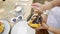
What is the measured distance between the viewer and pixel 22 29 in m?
1.24

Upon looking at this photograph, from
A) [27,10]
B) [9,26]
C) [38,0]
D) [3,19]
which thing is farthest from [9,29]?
[38,0]

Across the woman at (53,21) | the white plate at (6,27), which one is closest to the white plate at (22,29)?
the white plate at (6,27)

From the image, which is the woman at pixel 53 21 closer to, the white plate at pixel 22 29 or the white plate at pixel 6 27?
the white plate at pixel 22 29

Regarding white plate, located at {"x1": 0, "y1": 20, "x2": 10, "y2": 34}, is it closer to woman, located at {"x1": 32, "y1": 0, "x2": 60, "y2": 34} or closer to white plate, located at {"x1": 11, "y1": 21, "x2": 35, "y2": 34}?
white plate, located at {"x1": 11, "y1": 21, "x2": 35, "y2": 34}

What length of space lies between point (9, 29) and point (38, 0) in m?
0.39

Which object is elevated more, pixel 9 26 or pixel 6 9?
pixel 6 9

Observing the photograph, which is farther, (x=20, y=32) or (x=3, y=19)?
(x=3, y=19)

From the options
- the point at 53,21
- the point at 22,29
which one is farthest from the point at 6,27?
the point at 53,21

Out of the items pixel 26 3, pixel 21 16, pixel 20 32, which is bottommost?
pixel 20 32

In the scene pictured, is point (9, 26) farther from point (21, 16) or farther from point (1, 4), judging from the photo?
point (1, 4)

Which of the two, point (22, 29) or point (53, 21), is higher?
point (53, 21)

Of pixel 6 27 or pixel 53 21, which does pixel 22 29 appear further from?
pixel 53 21

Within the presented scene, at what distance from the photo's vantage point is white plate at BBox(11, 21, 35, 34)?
1218mm

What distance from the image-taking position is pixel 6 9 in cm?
137
